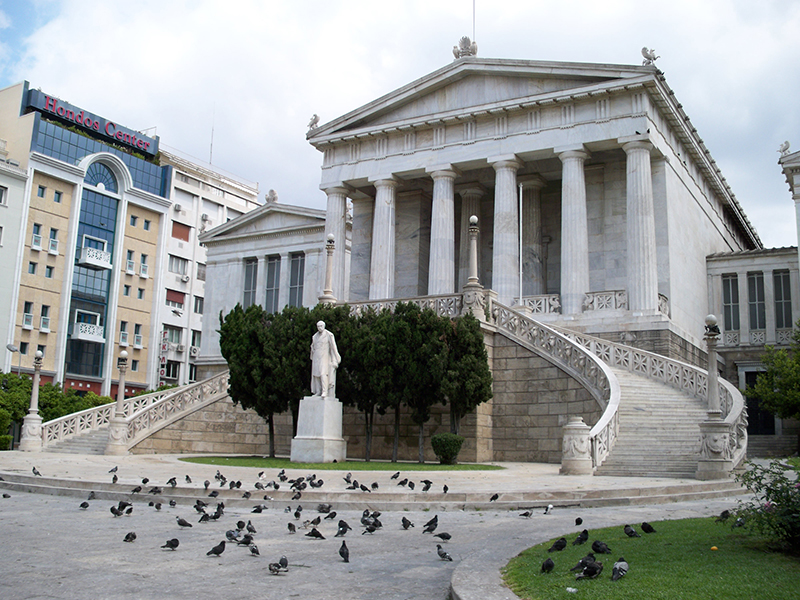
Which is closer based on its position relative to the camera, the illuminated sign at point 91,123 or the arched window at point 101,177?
the illuminated sign at point 91,123

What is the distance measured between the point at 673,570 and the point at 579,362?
1802cm

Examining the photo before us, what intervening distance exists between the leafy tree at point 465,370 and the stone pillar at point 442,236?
41.3 feet

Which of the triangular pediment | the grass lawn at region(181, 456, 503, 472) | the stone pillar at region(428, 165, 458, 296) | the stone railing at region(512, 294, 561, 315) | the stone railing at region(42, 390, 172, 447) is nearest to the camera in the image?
the grass lawn at region(181, 456, 503, 472)

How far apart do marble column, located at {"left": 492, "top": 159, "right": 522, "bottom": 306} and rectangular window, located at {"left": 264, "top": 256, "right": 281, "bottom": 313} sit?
1878 centimetres

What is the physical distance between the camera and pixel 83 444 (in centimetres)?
2883

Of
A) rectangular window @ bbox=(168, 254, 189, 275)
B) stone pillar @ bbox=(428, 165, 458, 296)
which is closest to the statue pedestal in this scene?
stone pillar @ bbox=(428, 165, 458, 296)

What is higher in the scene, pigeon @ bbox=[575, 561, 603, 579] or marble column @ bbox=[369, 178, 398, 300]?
marble column @ bbox=[369, 178, 398, 300]

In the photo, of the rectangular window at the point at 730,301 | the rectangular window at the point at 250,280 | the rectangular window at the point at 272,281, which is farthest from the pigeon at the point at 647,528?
the rectangular window at the point at 250,280

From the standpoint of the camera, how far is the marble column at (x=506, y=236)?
3566 cm

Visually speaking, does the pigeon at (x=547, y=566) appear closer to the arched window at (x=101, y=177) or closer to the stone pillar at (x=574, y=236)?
the stone pillar at (x=574, y=236)

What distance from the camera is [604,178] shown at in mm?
38156

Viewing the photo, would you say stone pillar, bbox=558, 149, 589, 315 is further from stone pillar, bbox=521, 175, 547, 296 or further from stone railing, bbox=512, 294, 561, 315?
stone pillar, bbox=521, 175, 547, 296

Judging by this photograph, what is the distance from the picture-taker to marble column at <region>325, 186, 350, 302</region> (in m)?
41.7

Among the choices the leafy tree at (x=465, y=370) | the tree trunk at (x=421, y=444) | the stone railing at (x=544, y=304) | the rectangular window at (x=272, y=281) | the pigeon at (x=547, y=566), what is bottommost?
the pigeon at (x=547, y=566)
